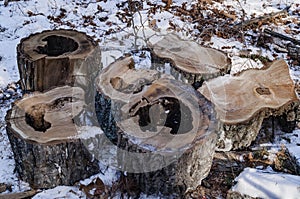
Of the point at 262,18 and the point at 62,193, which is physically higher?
the point at 262,18

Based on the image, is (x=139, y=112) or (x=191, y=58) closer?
(x=139, y=112)

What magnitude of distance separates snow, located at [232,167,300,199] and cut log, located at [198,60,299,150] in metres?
0.67

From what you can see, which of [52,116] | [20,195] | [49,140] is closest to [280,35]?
[52,116]

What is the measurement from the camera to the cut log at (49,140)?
128 inches

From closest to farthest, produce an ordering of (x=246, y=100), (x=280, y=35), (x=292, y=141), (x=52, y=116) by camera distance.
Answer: (x=52, y=116) → (x=246, y=100) → (x=292, y=141) → (x=280, y=35)

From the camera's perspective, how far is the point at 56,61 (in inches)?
162

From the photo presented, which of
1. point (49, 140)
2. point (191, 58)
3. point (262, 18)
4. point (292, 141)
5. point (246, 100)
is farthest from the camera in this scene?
point (262, 18)

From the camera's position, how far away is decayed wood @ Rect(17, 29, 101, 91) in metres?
4.16

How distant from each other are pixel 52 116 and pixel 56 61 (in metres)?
0.85

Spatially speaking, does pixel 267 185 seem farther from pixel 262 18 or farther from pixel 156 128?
pixel 262 18

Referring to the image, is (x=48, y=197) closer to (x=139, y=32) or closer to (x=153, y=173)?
(x=153, y=173)

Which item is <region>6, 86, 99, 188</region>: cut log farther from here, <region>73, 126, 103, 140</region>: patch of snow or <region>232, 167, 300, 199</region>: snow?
<region>232, 167, 300, 199</region>: snow

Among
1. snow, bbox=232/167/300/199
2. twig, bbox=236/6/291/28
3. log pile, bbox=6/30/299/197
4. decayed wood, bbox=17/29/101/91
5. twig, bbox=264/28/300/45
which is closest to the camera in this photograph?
snow, bbox=232/167/300/199

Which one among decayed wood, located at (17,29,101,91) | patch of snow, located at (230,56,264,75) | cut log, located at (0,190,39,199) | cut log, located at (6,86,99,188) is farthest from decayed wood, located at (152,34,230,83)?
cut log, located at (0,190,39,199)
